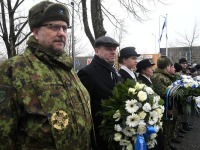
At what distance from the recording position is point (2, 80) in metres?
2.01

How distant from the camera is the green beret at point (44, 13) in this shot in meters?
2.31

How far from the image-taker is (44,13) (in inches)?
90.9

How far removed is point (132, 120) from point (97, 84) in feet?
2.40

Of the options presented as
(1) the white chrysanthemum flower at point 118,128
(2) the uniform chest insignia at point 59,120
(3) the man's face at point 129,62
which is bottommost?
(1) the white chrysanthemum flower at point 118,128

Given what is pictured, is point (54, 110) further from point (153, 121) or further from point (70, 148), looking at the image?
point (153, 121)

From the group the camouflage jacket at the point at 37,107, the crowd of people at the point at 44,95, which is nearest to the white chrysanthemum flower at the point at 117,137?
the crowd of people at the point at 44,95

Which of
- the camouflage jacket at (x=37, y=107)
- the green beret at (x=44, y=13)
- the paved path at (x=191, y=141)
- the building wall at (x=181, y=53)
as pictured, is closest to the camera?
the camouflage jacket at (x=37, y=107)

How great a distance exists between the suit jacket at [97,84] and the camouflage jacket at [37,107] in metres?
1.08

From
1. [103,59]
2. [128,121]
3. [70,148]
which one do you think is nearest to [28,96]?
[70,148]

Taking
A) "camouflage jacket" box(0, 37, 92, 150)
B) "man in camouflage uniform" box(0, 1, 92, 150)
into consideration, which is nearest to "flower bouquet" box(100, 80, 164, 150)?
"man in camouflage uniform" box(0, 1, 92, 150)

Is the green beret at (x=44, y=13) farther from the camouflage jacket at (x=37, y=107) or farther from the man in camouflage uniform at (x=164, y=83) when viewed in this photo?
the man in camouflage uniform at (x=164, y=83)

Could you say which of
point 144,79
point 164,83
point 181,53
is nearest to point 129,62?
point 144,79

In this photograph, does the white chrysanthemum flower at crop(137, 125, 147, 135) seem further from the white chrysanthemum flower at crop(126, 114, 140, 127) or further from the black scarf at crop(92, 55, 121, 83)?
the black scarf at crop(92, 55, 121, 83)

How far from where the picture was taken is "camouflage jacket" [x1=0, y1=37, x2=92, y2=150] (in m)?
1.99
